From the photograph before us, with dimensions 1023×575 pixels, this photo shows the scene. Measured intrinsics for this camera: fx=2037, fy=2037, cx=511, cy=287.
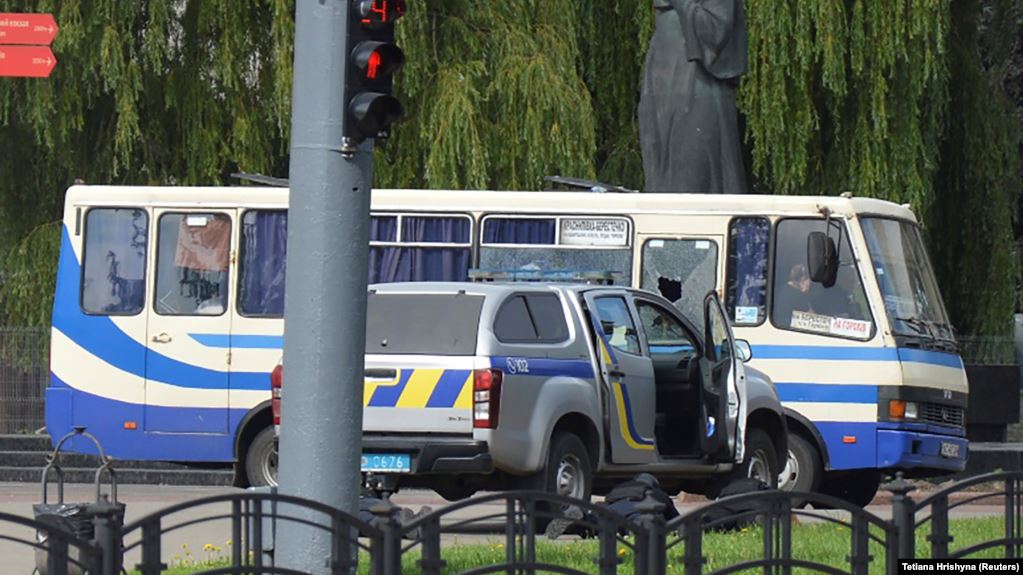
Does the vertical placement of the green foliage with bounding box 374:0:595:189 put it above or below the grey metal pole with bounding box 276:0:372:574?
above

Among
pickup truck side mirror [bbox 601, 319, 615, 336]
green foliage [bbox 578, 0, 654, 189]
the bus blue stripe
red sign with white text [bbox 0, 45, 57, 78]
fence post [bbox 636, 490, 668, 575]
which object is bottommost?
fence post [bbox 636, 490, 668, 575]

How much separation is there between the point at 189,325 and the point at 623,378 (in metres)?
5.45

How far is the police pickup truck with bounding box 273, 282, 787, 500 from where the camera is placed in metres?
14.0

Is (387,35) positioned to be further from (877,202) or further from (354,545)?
(877,202)

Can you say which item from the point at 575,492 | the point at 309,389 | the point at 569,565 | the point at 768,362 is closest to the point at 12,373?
the point at 768,362

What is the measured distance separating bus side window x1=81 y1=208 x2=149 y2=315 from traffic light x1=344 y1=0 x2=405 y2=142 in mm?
9649

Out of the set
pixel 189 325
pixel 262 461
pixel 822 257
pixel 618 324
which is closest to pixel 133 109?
pixel 189 325

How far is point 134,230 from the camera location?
19406 millimetres

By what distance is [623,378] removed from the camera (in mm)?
15242

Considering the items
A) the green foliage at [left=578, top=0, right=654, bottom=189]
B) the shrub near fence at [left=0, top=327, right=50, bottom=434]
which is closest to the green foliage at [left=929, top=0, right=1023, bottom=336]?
the green foliage at [left=578, top=0, right=654, bottom=189]

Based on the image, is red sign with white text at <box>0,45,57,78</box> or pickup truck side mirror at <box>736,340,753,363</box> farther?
pickup truck side mirror at <box>736,340,753,363</box>

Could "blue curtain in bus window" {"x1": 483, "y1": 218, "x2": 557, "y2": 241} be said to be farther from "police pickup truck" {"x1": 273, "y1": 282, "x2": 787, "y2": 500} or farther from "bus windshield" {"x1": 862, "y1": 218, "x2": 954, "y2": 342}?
"bus windshield" {"x1": 862, "y1": 218, "x2": 954, "y2": 342}

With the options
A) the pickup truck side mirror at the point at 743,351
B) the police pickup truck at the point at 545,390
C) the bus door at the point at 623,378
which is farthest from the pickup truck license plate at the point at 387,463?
the pickup truck side mirror at the point at 743,351

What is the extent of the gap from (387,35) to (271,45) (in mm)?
13935
